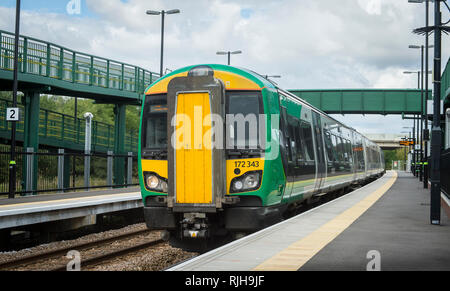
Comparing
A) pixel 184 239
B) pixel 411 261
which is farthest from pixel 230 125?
pixel 411 261

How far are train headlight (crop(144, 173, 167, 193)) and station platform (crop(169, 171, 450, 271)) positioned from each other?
6.18 feet

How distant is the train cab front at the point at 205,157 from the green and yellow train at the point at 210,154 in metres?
0.02

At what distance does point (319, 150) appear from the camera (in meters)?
15.2

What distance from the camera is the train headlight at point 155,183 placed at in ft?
32.5

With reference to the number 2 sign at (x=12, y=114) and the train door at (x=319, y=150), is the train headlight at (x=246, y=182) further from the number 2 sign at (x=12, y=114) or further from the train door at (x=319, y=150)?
the number 2 sign at (x=12, y=114)

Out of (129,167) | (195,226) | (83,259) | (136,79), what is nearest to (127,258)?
A: (83,259)

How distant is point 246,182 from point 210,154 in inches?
31.2

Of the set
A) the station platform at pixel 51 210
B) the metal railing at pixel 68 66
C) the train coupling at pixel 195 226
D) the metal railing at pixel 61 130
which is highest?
the metal railing at pixel 68 66

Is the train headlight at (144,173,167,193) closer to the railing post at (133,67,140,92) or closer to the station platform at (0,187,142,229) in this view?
the station platform at (0,187,142,229)

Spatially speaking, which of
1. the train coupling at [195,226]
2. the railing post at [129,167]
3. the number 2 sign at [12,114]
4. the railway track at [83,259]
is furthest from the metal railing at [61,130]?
the train coupling at [195,226]

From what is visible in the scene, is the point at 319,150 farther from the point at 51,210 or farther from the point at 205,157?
the point at 51,210

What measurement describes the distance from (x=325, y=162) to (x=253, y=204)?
6774 millimetres

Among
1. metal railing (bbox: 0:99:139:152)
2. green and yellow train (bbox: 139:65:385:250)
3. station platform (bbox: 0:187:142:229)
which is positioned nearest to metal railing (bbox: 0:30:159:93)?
metal railing (bbox: 0:99:139:152)
